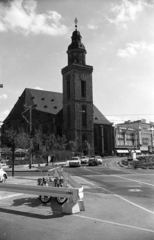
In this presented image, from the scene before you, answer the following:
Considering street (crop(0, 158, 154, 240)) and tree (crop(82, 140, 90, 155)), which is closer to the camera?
street (crop(0, 158, 154, 240))

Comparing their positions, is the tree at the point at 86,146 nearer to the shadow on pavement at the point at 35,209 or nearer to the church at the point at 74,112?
the church at the point at 74,112

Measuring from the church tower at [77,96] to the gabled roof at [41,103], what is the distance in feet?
25.1

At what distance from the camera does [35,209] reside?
8.72 metres

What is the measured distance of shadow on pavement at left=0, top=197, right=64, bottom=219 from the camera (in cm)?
785

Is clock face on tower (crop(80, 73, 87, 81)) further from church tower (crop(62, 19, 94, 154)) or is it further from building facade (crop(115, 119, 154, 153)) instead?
building facade (crop(115, 119, 154, 153))

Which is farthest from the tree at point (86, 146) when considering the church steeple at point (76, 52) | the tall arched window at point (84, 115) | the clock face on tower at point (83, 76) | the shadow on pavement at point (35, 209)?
the shadow on pavement at point (35, 209)

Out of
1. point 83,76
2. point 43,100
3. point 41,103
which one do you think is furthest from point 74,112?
point 43,100

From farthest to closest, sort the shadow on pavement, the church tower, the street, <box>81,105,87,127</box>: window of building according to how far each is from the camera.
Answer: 1. <box>81,105,87,127</box>: window of building
2. the church tower
3. the shadow on pavement
4. the street

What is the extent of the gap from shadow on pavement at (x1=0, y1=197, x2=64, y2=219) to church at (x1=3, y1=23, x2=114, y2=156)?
6196cm

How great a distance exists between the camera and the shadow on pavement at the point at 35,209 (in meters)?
7.85

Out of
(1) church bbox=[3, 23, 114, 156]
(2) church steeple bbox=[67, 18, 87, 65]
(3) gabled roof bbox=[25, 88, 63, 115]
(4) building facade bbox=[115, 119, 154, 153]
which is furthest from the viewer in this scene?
(4) building facade bbox=[115, 119, 154, 153]

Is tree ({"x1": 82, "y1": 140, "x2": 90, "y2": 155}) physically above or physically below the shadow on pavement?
above

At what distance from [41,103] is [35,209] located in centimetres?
7859

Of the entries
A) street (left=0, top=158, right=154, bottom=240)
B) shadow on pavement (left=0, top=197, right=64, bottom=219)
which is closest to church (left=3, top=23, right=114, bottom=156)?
shadow on pavement (left=0, top=197, right=64, bottom=219)
